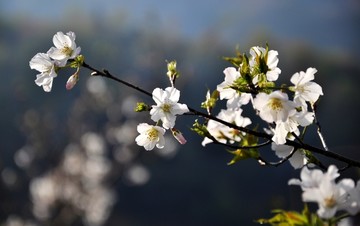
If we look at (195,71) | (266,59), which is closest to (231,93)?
(266,59)

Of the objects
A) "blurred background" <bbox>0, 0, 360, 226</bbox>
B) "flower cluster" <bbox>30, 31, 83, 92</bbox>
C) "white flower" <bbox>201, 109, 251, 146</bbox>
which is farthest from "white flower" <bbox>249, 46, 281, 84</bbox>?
"blurred background" <bbox>0, 0, 360, 226</bbox>

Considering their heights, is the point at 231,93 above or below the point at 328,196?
above

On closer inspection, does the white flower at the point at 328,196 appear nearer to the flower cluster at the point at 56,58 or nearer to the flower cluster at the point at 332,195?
the flower cluster at the point at 332,195

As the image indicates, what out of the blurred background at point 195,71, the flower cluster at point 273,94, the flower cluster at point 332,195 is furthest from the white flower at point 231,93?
the blurred background at point 195,71

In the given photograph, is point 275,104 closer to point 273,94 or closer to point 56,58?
point 273,94

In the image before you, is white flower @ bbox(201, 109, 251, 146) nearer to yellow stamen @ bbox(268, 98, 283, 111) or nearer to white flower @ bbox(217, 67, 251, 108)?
white flower @ bbox(217, 67, 251, 108)

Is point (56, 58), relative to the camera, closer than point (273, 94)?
No

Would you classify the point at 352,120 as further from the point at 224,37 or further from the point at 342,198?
the point at 342,198

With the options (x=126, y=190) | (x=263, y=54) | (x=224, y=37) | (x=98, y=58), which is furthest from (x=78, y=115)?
(x=224, y=37)
